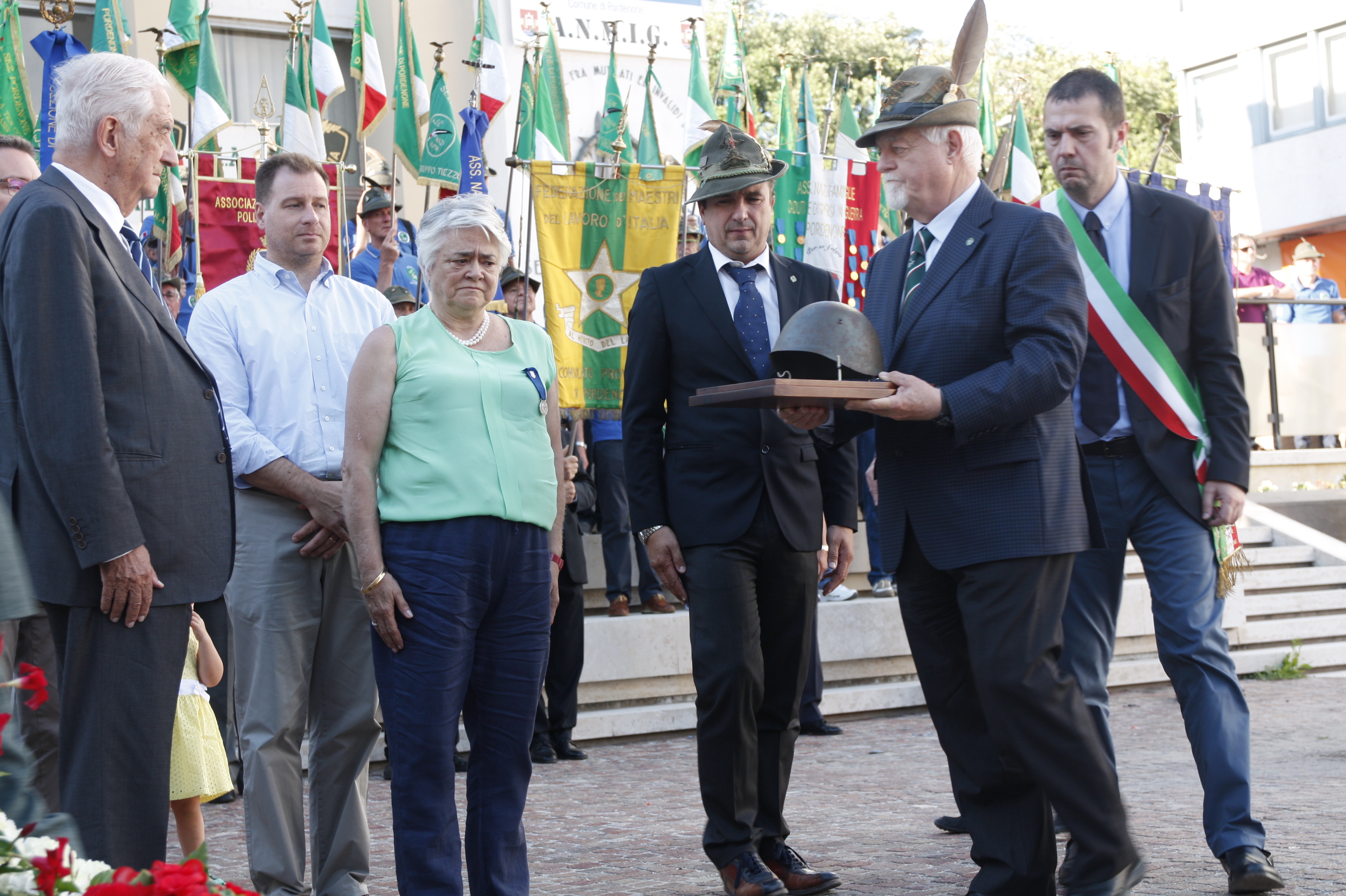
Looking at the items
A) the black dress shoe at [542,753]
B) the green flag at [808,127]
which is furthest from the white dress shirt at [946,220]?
the green flag at [808,127]

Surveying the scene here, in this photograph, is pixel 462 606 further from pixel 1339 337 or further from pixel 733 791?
pixel 1339 337

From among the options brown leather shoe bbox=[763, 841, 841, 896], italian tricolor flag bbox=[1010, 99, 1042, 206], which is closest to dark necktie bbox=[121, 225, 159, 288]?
brown leather shoe bbox=[763, 841, 841, 896]

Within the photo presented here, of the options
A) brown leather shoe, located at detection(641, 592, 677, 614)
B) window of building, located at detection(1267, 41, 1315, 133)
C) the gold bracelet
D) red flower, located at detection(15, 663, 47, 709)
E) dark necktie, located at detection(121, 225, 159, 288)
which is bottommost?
brown leather shoe, located at detection(641, 592, 677, 614)

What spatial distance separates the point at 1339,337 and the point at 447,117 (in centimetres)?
906

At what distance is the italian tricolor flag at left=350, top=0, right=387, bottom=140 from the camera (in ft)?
39.2

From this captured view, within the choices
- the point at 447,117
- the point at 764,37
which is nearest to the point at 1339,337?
the point at 447,117

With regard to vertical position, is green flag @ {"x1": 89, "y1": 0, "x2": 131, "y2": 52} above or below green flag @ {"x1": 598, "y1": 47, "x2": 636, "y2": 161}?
above

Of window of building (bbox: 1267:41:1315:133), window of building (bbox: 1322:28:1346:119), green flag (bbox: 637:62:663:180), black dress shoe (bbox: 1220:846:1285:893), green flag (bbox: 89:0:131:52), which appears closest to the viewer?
black dress shoe (bbox: 1220:846:1285:893)

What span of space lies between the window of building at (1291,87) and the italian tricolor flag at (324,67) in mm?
20783

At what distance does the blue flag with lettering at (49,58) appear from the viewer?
31.6 feet

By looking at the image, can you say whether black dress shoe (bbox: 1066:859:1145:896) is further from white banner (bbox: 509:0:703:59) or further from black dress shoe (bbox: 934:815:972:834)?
white banner (bbox: 509:0:703:59)

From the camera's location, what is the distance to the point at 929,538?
12.2 feet

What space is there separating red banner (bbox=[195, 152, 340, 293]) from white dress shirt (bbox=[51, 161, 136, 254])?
17.6ft

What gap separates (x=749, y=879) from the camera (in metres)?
4.25
